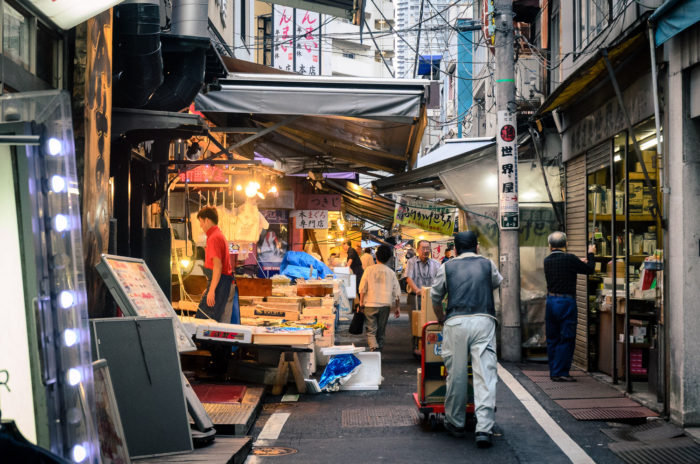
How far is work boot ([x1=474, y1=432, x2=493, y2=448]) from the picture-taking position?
725 cm

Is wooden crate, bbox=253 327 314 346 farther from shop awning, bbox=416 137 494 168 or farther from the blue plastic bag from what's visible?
shop awning, bbox=416 137 494 168

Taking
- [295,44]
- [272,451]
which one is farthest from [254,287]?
[295,44]

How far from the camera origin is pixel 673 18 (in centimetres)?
769

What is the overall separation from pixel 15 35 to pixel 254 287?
29.6 feet

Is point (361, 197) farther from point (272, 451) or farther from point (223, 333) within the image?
point (272, 451)

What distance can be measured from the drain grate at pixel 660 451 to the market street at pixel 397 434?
151mm

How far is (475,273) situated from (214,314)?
4614mm

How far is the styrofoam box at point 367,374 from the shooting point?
34.8 feet

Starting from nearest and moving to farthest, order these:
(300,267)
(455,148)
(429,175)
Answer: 1. (429,175)
2. (455,148)
3. (300,267)

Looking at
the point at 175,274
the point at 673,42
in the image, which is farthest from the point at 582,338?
the point at 175,274

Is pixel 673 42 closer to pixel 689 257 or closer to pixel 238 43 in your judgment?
pixel 689 257

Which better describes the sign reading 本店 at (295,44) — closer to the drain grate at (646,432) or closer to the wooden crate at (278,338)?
the wooden crate at (278,338)

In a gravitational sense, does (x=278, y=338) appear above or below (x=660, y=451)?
above

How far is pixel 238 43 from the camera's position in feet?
78.8
